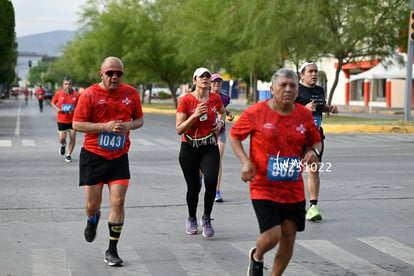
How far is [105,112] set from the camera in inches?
251

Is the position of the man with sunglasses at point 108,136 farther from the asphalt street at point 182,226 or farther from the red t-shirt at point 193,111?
the red t-shirt at point 193,111

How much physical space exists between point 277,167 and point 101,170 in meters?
1.86

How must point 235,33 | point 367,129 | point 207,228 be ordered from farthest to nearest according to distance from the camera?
1. point 235,33
2. point 367,129
3. point 207,228

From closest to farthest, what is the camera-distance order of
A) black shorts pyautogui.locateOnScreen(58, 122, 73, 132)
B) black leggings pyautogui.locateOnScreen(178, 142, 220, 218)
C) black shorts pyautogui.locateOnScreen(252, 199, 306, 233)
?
1. black shorts pyautogui.locateOnScreen(252, 199, 306, 233)
2. black leggings pyautogui.locateOnScreen(178, 142, 220, 218)
3. black shorts pyautogui.locateOnScreen(58, 122, 73, 132)

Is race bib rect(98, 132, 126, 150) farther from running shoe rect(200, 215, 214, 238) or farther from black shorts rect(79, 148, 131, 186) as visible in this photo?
running shoe rect(200, 215, 214, 238)

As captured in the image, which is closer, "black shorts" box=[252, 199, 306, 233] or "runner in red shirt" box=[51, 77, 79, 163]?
"black shorts" box=[252, 199, 306, 233]

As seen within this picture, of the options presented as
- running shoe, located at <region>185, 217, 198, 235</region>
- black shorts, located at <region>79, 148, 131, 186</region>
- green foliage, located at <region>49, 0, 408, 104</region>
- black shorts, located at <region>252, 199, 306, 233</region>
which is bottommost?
running shoe, located at <region>185, 217, 198, 235</region>

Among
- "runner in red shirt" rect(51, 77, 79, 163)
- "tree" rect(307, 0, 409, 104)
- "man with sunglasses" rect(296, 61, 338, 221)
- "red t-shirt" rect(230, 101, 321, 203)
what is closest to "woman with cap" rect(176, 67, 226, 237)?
"man with sunglasses" rect(296, 61, 338, 221)

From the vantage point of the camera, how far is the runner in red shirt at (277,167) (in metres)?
5.10

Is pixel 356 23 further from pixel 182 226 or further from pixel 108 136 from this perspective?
pixel 108 136

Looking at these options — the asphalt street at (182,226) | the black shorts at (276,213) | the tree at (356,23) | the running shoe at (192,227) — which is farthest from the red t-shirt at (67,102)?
the tree at (356,23)

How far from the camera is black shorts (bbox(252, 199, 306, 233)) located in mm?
5074

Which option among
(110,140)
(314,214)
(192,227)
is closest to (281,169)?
(110,140)

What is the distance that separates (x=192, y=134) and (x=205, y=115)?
0.78ft
